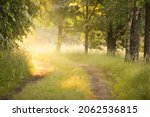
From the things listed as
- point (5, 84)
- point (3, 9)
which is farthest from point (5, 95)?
point (3, 9)

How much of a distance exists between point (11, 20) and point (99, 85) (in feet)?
19.1

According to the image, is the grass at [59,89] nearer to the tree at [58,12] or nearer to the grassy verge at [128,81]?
the grassy verge at [128,81]

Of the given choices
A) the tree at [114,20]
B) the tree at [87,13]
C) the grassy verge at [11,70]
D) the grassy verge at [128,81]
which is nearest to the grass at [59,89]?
the grassy verge at [11,70]

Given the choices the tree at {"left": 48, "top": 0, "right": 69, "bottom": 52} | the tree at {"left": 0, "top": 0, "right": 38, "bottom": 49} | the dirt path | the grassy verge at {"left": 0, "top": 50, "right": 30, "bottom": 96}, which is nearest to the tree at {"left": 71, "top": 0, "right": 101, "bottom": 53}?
the tree at {"left": 48, "top": 0, "right": 69, "bottom": 52}

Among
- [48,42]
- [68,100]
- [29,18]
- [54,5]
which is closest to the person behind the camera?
[68,100]

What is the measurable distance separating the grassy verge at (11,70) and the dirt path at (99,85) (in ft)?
11.3

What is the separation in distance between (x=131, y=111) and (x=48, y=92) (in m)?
4.19

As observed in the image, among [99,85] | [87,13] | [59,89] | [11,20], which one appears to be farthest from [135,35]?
[87,13]

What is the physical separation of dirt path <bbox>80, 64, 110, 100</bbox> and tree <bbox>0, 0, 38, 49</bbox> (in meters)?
4.44

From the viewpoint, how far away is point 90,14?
4019 centimetres

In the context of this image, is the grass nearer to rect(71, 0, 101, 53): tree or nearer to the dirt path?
the dirt path

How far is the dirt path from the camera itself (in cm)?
1737

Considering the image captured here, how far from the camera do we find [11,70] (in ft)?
65.6

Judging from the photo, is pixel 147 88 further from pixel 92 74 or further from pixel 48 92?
pixel 92 74
